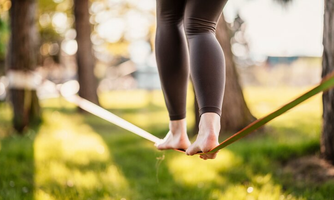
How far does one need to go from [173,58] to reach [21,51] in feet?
11.3

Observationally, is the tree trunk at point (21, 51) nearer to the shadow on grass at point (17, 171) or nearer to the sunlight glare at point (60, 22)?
the shadow on grass at point (17, 171)

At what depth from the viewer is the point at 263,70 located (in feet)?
56.9

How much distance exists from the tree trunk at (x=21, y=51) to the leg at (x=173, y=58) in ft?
10.9

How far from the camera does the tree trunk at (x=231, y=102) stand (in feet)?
13.5

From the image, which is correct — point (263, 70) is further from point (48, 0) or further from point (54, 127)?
point (54, 127)

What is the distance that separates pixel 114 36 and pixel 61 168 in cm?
1104

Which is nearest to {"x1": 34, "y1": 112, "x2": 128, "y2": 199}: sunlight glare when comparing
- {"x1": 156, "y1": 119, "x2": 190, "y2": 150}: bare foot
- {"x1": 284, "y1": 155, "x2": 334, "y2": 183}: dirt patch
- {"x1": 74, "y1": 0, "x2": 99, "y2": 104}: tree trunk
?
{"x1": 156, "y1": 119, "x2": 190, "y2": 150}: bare foot

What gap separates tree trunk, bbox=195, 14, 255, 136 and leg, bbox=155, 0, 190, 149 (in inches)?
102

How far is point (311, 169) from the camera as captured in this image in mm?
2475

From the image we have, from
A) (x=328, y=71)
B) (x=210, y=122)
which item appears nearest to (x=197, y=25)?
(x=210, y=122)

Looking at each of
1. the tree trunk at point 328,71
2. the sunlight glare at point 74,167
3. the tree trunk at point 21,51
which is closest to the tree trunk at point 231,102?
the sunlight glare at point 74,167

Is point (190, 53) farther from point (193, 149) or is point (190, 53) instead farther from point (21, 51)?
point (21, 51)

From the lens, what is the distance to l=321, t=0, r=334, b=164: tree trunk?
2.36 metres

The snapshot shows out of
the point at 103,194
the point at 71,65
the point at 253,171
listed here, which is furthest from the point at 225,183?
the point at 71,65
